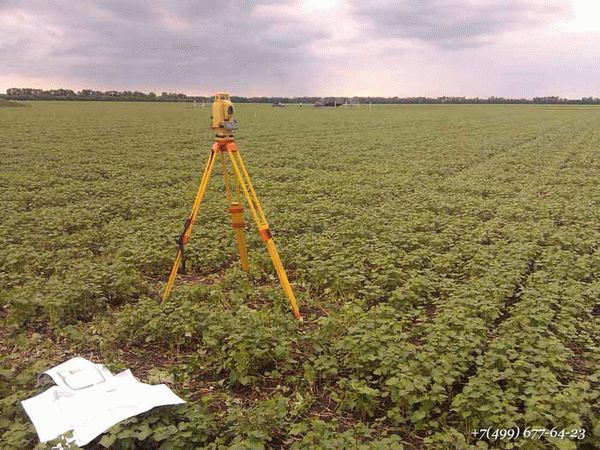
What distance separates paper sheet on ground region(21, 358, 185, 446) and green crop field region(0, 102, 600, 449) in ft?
0.43

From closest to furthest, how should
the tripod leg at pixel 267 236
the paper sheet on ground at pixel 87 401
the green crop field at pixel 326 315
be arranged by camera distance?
the paper sheet on ground at pixel 87 401
the green crop field at pixel 326 315
the tripod leg at pixel 267 236

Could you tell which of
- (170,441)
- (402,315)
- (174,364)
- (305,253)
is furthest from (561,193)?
(170,441)

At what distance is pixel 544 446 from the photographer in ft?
13.3

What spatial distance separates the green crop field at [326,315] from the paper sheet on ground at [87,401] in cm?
13

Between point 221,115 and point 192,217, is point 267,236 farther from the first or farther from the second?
point 221,115

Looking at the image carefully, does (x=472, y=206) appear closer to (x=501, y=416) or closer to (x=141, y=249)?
(x=141, y=249)

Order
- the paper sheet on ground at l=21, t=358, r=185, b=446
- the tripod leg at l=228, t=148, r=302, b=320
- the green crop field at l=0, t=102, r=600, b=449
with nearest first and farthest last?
the paper sheet on ground at l=21, t=358, r=185, b=446 < the green crop field at l=0, t=102, r=600, b=449 < the tripod leg at l=228, t=148, r=302, b=320

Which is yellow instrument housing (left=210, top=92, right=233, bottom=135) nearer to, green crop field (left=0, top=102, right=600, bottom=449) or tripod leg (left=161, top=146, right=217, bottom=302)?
tripod leg (left=161, top=146, right=217, bottom=302)

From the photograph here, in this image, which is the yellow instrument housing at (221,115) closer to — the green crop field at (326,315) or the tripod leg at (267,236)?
the tripod leg at (267,236)

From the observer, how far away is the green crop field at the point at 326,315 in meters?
4.36

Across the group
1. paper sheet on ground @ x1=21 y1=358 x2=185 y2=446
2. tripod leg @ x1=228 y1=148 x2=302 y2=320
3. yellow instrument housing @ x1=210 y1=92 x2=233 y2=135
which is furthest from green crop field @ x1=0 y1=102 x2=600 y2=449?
yellow instrument housing @ x1=210 y1=92 x2=233 y2=135

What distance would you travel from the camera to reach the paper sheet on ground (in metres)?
4.14

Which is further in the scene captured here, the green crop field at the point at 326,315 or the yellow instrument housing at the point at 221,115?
the yellow instrument housing at the point at 221,115

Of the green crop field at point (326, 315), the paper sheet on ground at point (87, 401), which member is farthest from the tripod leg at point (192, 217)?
the paper sheet on ground at point (87, 401)
